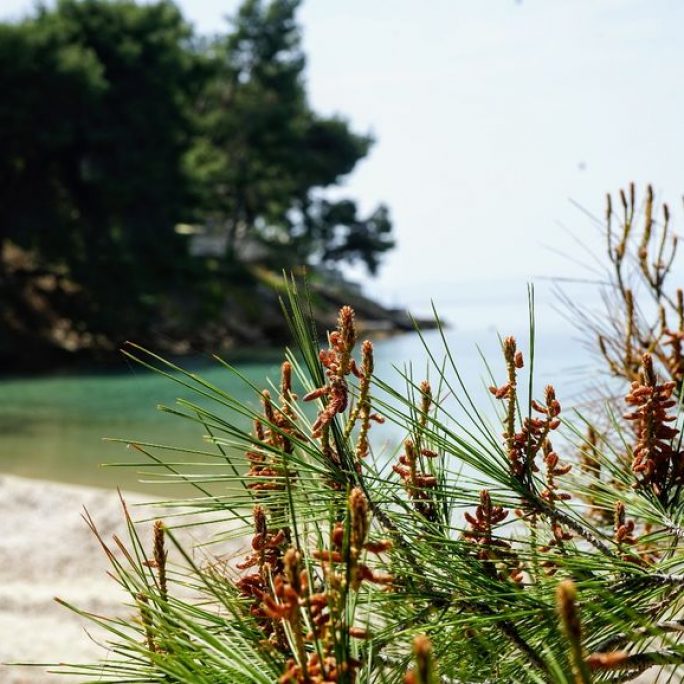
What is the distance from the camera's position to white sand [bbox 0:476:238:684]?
5137 mm

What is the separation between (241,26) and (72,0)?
12.2m

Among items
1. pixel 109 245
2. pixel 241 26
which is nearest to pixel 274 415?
pixel 109 245

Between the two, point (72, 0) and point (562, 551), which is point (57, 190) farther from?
point (562, 551)

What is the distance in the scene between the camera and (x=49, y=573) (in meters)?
7.00

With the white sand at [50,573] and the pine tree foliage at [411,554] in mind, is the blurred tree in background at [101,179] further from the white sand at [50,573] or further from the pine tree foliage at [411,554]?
the pine tree foliage at [411,554]

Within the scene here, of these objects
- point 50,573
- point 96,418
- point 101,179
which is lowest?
point 50,573

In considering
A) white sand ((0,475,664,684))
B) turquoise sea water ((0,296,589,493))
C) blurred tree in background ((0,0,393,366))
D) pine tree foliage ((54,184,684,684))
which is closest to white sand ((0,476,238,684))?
white sand ((0,475,664,684))

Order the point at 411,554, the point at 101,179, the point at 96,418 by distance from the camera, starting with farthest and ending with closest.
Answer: the point at 101,179
the point at 96,418
the point at 411,554

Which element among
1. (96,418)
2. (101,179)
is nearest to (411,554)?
(96,418)

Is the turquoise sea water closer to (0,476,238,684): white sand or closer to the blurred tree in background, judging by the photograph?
(0,476,238,684): white sand

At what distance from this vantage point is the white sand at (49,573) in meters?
5.14

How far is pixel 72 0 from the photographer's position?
83.9 feet

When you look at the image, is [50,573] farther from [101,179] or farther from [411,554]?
[101,179]

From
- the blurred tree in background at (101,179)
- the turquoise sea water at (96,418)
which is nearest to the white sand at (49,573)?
the turquoise sea water at (96,418)
